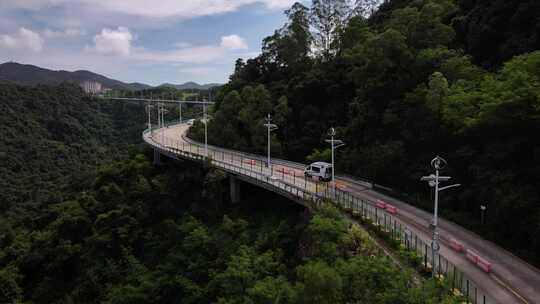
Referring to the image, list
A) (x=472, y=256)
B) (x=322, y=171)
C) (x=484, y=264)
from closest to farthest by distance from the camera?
(x=484, y=264), (x=472, y=256), (x=322, y=171)

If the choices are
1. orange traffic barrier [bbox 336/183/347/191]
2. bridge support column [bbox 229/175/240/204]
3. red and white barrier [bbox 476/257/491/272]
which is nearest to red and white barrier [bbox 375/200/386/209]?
orange traffic barrier [bbox 336/183/347/191]

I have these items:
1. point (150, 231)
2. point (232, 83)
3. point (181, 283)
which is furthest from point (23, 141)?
point (181, 283)

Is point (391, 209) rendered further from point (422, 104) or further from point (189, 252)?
point (189, 252)

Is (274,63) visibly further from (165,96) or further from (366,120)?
(165,96)

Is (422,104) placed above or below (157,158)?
above

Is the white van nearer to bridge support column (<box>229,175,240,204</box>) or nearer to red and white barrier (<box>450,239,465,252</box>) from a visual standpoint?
bridge support column (<box>229,175,240,204</box>)

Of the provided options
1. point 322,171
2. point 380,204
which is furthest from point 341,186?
point 380,204
